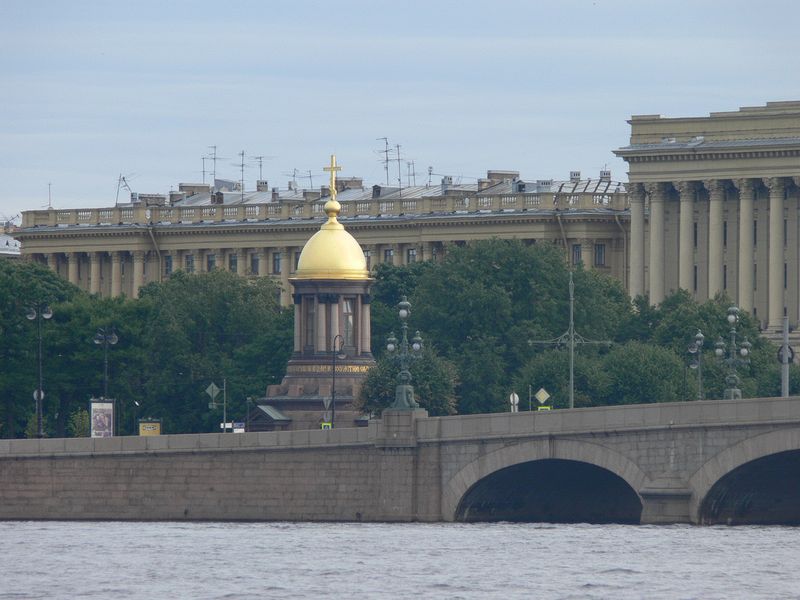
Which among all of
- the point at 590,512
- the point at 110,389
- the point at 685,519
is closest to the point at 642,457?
the point at 685,519

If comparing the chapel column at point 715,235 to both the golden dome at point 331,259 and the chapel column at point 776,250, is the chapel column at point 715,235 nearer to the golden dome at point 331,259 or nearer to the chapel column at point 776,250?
the chapel column at point 776,250

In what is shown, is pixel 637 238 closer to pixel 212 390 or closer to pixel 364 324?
pixel 212 390

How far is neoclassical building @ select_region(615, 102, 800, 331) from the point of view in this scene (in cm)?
16725

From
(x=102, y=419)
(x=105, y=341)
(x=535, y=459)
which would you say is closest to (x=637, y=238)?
(x=105, y=341)

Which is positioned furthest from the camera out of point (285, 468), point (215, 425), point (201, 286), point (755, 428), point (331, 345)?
point (201, 286)

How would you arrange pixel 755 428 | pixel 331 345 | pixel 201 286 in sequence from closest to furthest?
pixel 755 428 → pixel 331 345 → pixel 201 286

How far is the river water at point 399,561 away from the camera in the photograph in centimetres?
8919

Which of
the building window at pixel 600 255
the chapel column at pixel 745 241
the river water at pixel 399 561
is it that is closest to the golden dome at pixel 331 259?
the river water at pixel 399 561

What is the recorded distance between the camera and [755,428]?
100750 mm

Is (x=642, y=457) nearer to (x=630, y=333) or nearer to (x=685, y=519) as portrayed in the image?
(x=685, y=519)

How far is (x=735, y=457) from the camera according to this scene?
101188mm

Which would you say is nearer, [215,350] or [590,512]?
[590,512]

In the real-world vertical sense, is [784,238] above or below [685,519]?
above

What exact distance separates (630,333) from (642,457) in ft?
175
